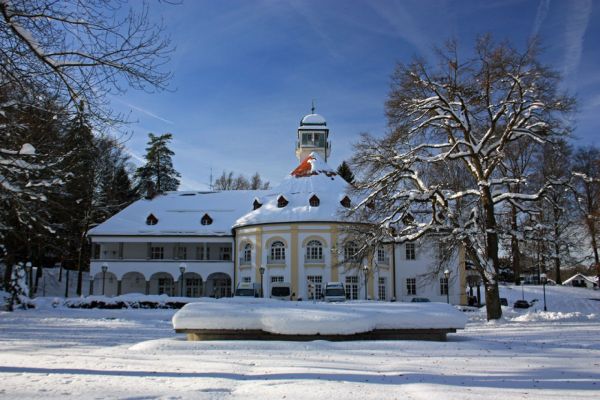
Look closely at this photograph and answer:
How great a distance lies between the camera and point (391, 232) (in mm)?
25828

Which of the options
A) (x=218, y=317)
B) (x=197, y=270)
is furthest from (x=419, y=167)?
(x=197, y=270)

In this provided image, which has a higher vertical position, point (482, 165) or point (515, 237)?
point (482, 165)

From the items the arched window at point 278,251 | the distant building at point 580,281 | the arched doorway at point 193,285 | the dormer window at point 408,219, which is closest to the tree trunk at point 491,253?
the dormer window at point 408,219

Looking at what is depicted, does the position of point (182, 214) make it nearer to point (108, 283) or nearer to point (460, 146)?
point (108, 283)

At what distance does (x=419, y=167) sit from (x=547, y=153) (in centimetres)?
627

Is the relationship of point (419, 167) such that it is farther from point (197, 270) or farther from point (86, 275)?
point (86, 275)

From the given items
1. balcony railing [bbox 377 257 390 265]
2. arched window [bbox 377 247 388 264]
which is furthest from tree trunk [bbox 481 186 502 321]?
balcony railing [bbox 377 257 390 265]

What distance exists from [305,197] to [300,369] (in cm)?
3604

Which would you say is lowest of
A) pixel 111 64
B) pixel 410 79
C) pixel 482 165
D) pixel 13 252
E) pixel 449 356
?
pixel 449 356

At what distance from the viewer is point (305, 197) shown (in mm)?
45531

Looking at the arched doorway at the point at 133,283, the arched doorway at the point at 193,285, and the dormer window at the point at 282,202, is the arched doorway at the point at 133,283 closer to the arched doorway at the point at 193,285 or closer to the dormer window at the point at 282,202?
the arched doorway at the point at 193,285

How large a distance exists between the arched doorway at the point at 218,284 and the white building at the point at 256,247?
94 millimetres

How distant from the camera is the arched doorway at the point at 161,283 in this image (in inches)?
2037

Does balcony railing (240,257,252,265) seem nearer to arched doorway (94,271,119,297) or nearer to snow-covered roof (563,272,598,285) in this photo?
arched doorway (94,271,119,297)
